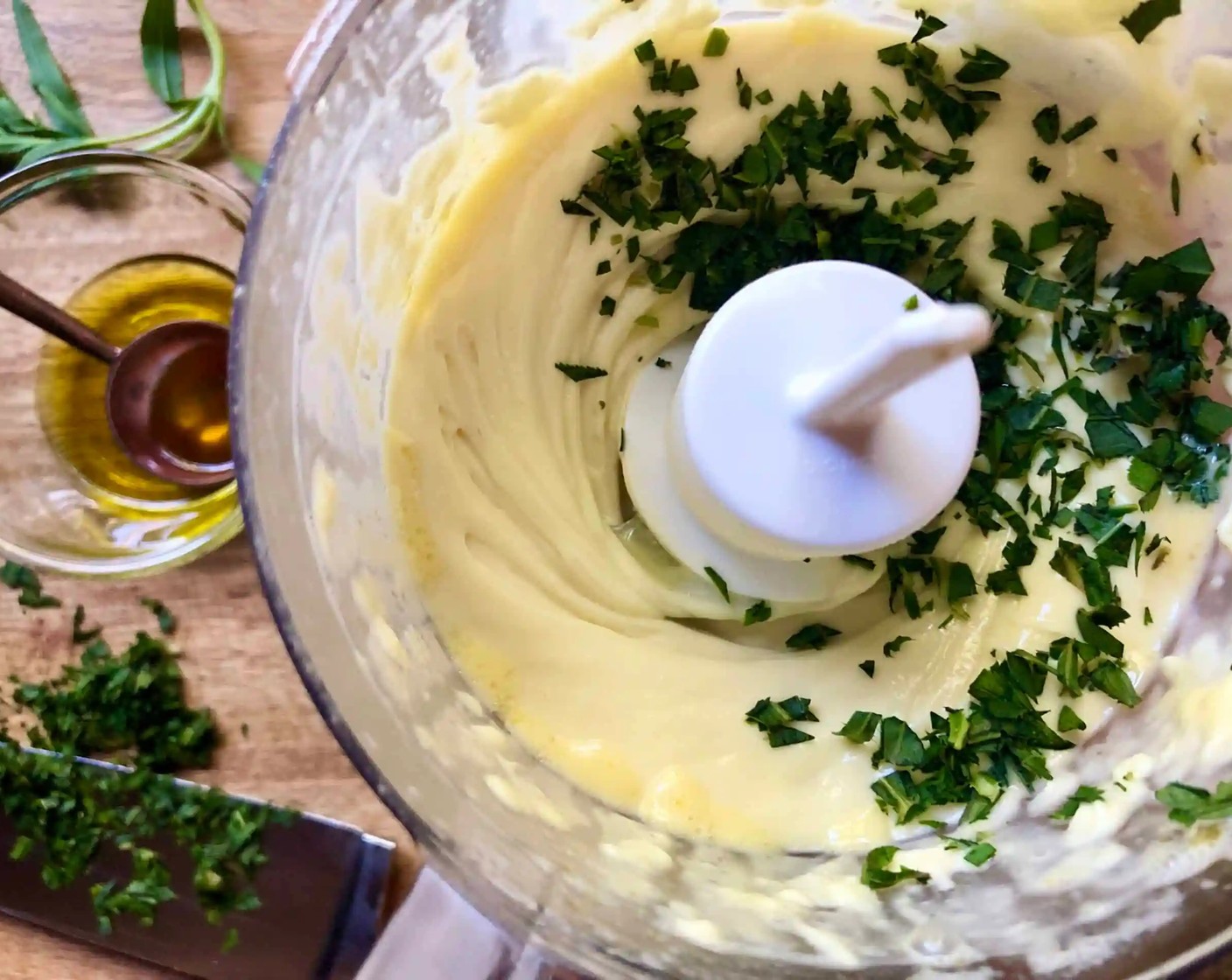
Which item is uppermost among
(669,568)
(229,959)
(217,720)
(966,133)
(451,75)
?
(966,133)

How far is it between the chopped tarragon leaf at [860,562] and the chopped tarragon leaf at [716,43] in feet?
1.22

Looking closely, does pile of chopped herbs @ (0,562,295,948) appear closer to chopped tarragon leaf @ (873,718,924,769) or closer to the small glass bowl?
the small glass bowl

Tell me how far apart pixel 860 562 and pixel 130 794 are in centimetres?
60

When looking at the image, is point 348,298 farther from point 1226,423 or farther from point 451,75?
point 1226,423

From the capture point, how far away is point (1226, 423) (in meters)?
0.79

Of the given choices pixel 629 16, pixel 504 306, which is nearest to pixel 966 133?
pixel 629 16

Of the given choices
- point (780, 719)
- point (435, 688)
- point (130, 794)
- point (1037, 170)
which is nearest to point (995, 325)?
point (1037, 170)

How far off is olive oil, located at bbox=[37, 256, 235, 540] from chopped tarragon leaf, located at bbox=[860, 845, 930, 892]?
1.92 ft

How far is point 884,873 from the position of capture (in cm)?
75

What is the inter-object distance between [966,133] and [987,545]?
0.30 meters

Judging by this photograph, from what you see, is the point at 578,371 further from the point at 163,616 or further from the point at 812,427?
the point at 163,616

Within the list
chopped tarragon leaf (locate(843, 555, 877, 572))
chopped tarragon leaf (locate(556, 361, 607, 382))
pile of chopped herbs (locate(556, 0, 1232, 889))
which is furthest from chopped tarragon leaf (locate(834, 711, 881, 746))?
chopped tarragon leaf (locate(556, 361, 607, 382))

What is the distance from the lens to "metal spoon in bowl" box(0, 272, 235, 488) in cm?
91

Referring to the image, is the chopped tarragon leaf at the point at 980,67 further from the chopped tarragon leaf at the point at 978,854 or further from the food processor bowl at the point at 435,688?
the chopped tarragon leaf at the point at 978,854
